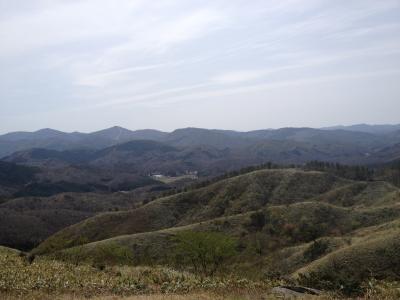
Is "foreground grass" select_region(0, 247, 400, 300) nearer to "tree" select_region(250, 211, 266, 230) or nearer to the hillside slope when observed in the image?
"tree" select_region(250, 211, 266, 230)

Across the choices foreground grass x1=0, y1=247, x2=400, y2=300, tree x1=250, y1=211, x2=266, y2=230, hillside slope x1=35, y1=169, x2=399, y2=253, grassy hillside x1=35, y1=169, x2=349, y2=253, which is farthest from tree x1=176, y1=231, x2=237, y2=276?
grassy hillside x1=35, y1=169, x2=349, y2=253

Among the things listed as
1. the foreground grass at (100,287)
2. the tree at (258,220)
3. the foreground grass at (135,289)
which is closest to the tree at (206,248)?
the foreground grass at (135,289)

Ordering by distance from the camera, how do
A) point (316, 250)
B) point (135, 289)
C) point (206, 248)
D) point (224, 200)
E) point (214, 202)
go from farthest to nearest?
point (214, 202)
point (224, 200)
point (316, 250)
point (206, 248)
point (135, 289)

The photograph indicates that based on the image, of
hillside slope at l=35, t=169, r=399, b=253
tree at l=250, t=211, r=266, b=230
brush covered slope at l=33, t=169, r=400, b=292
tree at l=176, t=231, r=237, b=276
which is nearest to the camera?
brush covered slope at l=33, t=169, r=400, b=292

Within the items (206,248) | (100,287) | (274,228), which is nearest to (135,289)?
(100,287)

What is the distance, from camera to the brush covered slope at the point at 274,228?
206 ft

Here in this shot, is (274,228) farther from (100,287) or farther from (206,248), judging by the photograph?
(100,287)

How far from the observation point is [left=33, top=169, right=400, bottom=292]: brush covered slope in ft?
206

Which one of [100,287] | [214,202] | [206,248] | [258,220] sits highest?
[100,287]

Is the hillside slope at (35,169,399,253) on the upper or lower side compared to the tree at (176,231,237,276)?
lower

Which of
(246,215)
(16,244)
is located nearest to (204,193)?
(246,215)

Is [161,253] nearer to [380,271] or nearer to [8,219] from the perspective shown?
[380,271]

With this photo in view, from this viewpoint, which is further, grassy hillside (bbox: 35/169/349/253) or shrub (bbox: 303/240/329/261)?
grassy hillside (bbox: 35/169/349/253)

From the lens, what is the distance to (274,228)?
368 feet
